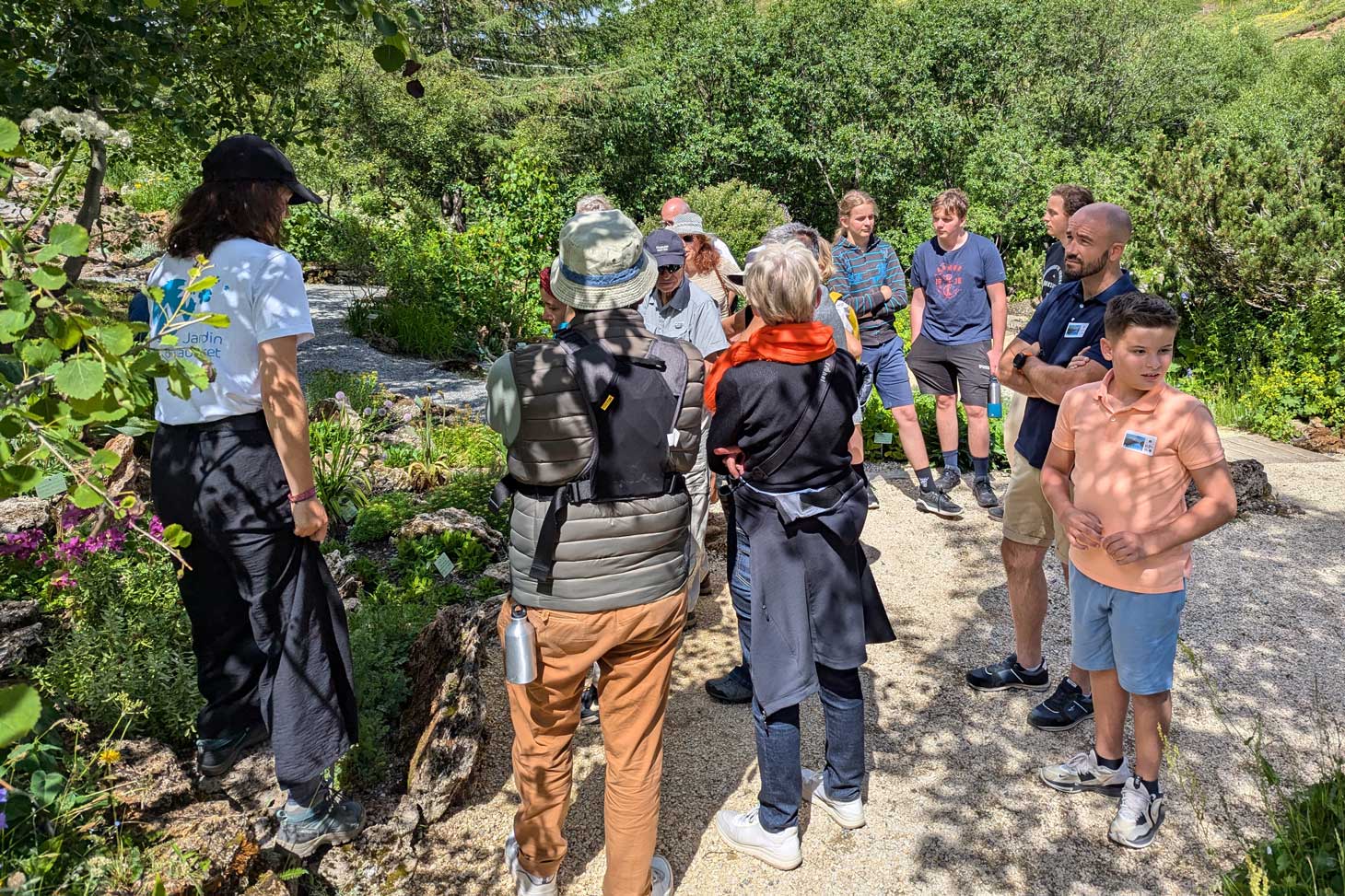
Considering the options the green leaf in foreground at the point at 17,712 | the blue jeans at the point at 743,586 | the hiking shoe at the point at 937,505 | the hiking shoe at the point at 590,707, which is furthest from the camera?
the hiking shoe at the point at 937,505

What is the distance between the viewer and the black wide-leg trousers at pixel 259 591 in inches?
103

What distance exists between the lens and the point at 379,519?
4.98 metres

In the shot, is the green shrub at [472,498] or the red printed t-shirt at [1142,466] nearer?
the red printed t-shirt at [1142,466]

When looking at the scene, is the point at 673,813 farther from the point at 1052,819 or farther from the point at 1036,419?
the point at 1036,419

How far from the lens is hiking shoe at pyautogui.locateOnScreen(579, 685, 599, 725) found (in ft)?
12.1

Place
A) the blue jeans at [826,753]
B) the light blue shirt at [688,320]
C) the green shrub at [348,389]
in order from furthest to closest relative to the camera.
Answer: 1. the green shrub at [348,389]
2. the light blue shirt at [688,320]
3. the blue jeans at [826,753]

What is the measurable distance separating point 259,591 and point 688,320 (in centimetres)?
206

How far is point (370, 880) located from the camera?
9.09 feet

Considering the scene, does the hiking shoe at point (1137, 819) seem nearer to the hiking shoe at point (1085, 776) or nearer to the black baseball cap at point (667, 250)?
the hiking shoe at point (1085, 776)

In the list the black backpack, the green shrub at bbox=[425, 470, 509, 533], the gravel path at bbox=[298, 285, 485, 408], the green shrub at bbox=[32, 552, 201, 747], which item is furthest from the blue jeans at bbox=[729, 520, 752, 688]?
the gravel path at bbox=[298, 285, 485, 408]

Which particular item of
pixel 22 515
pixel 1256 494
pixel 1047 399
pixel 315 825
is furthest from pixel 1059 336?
pixel 22 515

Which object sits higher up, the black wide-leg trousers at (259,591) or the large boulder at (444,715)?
the black wide-leg trousers at (259,591)

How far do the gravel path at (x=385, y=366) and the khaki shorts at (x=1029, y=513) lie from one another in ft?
16.5

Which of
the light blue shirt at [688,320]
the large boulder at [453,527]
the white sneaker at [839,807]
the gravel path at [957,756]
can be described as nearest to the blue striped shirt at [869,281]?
the gravel path at [957,756]
